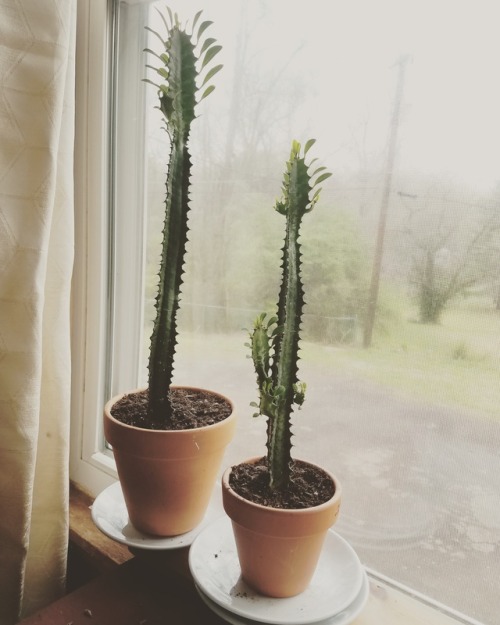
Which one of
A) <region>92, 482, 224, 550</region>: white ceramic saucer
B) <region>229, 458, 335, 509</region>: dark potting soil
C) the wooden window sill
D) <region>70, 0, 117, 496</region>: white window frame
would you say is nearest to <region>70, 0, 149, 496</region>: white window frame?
<region>70, 0, 117, 496</region>: white window frame

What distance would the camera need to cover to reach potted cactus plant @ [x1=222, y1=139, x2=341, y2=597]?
59 cm

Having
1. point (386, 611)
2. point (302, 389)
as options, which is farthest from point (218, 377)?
point (386, 611)

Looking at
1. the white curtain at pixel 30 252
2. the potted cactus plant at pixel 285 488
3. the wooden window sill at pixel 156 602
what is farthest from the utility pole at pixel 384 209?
the white curtain at pixel 30 252

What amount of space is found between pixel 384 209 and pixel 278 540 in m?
0.51

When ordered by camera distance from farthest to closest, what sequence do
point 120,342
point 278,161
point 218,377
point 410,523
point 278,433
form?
point 120,342 → point 218,377 → point 278,161 → point 410,523 → point 278,433

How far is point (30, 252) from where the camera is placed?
2.34 ft

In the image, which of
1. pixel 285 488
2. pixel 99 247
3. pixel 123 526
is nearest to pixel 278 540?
pixel 285 488

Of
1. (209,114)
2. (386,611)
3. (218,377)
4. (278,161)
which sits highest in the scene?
(209,114)

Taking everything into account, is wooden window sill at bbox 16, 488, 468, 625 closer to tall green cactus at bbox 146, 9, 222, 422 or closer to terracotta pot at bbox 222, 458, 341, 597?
terracotta pot at bbox 222, 458, 341, 597

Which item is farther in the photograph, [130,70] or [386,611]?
[130,70]

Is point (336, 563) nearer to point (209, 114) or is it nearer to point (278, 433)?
point (278, 433)

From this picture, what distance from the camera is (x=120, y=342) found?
3.68 ft

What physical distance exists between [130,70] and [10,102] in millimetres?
406

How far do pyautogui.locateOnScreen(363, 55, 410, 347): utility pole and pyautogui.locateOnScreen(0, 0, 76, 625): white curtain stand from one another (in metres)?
0.51
